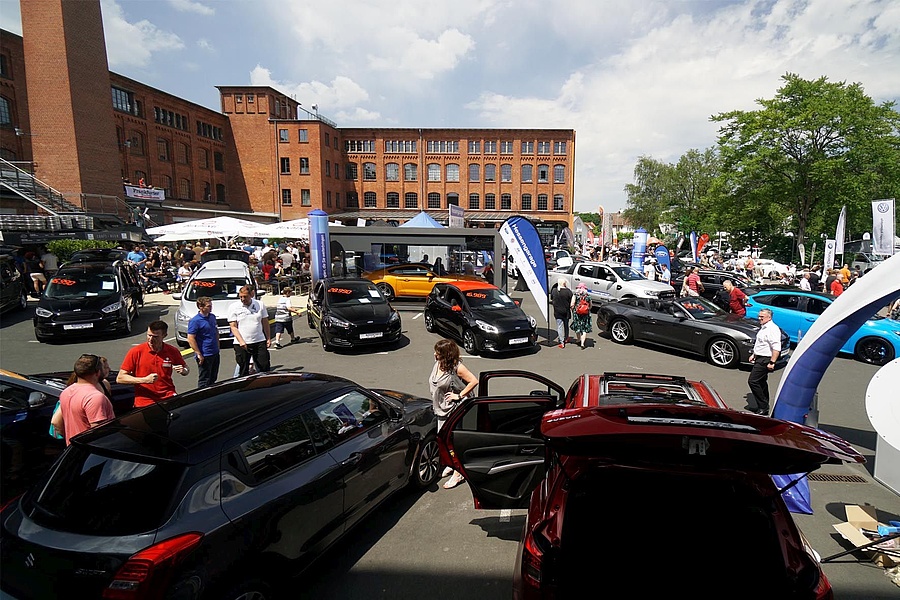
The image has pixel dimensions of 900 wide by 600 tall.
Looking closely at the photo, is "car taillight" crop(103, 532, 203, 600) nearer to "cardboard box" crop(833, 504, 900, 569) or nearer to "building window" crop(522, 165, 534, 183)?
"cardboard box" crop(833, 504, 900, 569)

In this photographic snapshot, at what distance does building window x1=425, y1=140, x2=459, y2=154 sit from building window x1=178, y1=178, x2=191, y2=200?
25.6 metres

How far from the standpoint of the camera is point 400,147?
56406 mm

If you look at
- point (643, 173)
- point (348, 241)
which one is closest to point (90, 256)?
point (348, 241)

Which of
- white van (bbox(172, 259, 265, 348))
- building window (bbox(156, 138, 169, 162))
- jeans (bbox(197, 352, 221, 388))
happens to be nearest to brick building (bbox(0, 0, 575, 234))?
building window (bbox(156, 138, 169, 162))

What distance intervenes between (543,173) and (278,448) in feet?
185

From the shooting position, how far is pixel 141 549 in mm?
2539

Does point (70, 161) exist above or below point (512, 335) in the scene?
above

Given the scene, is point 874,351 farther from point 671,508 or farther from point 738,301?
point 671,508

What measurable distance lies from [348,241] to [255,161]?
39.6 metres

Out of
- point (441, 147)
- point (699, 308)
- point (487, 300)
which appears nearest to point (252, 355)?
point (487, 300)

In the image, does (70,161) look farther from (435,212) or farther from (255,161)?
(435,212)

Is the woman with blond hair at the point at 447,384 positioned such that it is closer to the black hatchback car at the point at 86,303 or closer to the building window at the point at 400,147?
the black hatchback car at the point at 86,303

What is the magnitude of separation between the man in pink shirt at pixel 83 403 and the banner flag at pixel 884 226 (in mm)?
19319

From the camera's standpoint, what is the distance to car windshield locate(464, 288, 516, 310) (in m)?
12.1
